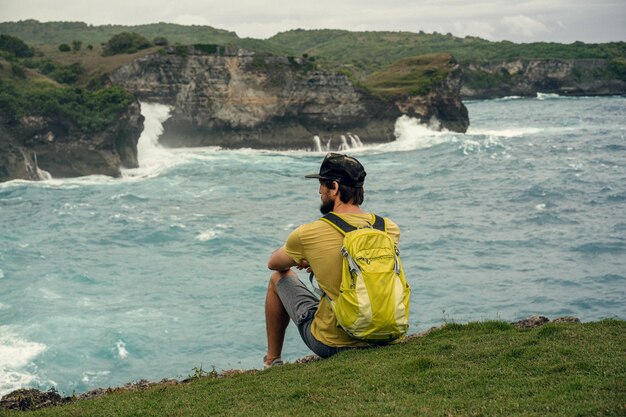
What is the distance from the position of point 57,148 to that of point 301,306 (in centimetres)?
4968

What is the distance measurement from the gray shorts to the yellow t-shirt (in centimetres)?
24

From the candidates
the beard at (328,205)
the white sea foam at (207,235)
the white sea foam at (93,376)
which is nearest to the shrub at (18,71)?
the white sea foam at (207,235)

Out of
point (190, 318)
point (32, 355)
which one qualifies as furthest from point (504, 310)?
point (32, 355)

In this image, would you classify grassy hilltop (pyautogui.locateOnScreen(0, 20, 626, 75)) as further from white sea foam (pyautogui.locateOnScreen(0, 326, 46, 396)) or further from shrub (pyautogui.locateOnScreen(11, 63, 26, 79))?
white sea foam (pyautogui.locateOnScreen(0, 326, 46, 396))

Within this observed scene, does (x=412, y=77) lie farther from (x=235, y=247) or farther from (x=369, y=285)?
(x=369, y=285)

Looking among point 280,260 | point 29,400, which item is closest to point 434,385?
point 280,260

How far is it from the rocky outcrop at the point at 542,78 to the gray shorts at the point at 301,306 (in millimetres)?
148182

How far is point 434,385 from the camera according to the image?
29.1ft

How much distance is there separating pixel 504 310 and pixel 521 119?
252ft

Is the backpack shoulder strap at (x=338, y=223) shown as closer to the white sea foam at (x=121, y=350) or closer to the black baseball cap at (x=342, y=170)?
the black baseball cap at (x=342, y=170)

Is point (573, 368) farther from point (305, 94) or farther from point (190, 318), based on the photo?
point (305, 94)

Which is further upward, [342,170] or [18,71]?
[18,71]

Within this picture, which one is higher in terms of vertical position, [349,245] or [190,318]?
[349,245]

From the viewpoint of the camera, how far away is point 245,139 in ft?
231
